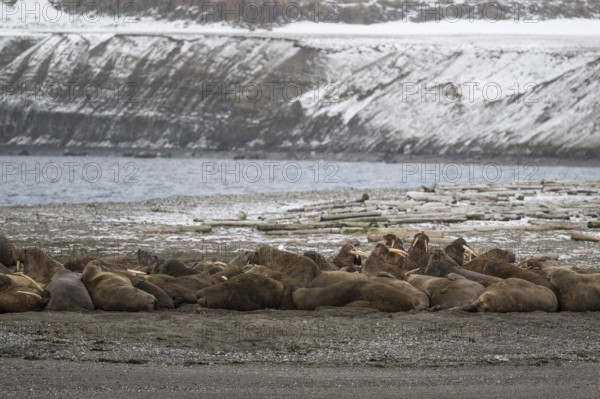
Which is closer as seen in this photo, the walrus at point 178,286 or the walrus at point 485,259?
the walrus at point 178,286

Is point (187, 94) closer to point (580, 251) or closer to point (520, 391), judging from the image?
point (580, 251)

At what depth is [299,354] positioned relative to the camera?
11.9 m

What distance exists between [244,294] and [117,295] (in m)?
1.71

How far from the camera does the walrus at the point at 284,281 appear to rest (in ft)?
49.5

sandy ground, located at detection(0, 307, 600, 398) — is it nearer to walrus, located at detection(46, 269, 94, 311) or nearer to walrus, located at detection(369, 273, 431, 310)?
walrus, located at detection(46, 269, 94, 311)

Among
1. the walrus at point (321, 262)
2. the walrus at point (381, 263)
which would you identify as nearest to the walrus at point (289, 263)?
the walrus at point (321, 262)

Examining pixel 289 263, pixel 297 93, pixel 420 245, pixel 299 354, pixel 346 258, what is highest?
pixel 297 93

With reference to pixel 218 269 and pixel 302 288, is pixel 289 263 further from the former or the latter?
pixel 302 288

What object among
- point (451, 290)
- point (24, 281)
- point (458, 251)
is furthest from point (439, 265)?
point (24, 281)

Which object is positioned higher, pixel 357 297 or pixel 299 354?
pixel 357 297

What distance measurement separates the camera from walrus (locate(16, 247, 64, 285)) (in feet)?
54.5

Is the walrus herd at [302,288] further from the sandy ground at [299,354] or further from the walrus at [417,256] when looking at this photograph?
the walrus at [417,256]

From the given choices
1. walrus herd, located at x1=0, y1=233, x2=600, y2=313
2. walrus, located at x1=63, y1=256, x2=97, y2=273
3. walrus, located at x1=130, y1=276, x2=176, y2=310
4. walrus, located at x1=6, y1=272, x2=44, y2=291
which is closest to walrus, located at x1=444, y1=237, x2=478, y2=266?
walrus herd, located at x1=0, y1=233, x2=600, y2=313

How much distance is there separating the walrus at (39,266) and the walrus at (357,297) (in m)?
4.06
